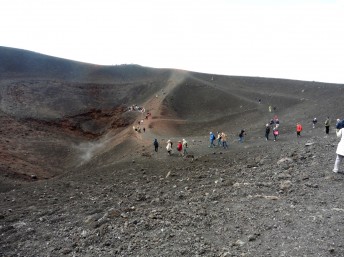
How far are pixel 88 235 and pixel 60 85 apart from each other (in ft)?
158

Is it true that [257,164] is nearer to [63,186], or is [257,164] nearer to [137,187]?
[137,187]

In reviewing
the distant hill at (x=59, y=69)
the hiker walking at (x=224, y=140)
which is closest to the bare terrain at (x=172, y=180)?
the hiker walking at (x=224, y=140)

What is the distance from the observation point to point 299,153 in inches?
604

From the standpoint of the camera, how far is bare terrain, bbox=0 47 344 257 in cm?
802

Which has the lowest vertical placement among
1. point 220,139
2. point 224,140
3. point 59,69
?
point 220,139

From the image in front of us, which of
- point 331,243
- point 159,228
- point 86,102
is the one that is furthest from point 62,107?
point 331,243

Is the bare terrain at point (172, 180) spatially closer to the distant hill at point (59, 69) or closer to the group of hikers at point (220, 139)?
the group of hikers at point (220, 139)

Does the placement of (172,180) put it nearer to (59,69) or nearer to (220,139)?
(220,139)

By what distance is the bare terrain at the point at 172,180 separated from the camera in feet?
26.3

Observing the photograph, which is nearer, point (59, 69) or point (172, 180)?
point (172, 180)

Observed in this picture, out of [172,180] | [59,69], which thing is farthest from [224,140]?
[59,69]

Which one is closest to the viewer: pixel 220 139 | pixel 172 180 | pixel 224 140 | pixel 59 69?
pixel 172 180

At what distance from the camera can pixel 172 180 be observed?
16219 millimetres

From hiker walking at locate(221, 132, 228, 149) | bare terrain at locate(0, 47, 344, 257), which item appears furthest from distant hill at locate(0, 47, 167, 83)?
hiker walking at locate(221, 132, 228, 149)
